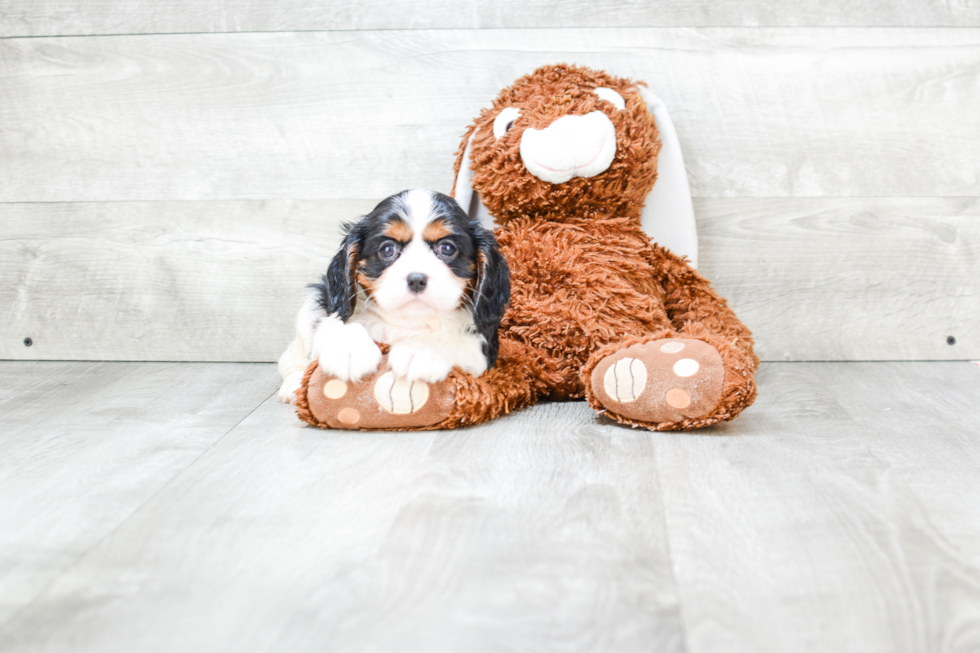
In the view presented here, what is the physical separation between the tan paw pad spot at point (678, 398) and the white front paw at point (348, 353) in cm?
55

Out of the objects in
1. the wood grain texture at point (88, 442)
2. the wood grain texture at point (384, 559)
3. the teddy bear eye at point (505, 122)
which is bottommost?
the wood grain texture at point (384, 559)

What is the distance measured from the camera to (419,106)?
2.16m

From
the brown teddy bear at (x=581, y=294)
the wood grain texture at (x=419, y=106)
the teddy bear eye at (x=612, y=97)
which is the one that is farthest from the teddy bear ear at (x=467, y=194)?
the teddy bear eye at (x=612, y=97)

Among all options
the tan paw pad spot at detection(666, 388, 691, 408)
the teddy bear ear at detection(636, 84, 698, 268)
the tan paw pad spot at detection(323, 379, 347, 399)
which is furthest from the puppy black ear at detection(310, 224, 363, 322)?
the teddy bear ear at detection(636, 84, 698, 268)

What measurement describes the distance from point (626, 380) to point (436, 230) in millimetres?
452

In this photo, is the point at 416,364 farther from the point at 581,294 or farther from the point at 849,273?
the point at 849,273

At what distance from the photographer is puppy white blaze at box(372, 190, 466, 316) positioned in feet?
4.66

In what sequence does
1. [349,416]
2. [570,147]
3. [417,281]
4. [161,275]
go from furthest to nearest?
[161,275] < [570,147] < [349,416] < [417,281]

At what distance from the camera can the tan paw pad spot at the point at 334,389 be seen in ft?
4.92

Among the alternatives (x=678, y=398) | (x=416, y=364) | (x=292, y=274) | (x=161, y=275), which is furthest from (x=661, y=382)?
(x=161, y=275)

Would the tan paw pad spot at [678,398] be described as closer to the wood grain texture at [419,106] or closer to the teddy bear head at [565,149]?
the teddy bear head at [565,149]

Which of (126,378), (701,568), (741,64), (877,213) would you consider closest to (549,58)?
(741,64)

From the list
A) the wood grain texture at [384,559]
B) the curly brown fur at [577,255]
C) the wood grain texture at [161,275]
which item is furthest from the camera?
the wood grain texture at [161,275]

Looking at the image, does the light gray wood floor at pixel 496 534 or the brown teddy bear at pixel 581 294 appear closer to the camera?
the light gray wood floor at pixel 496 534
